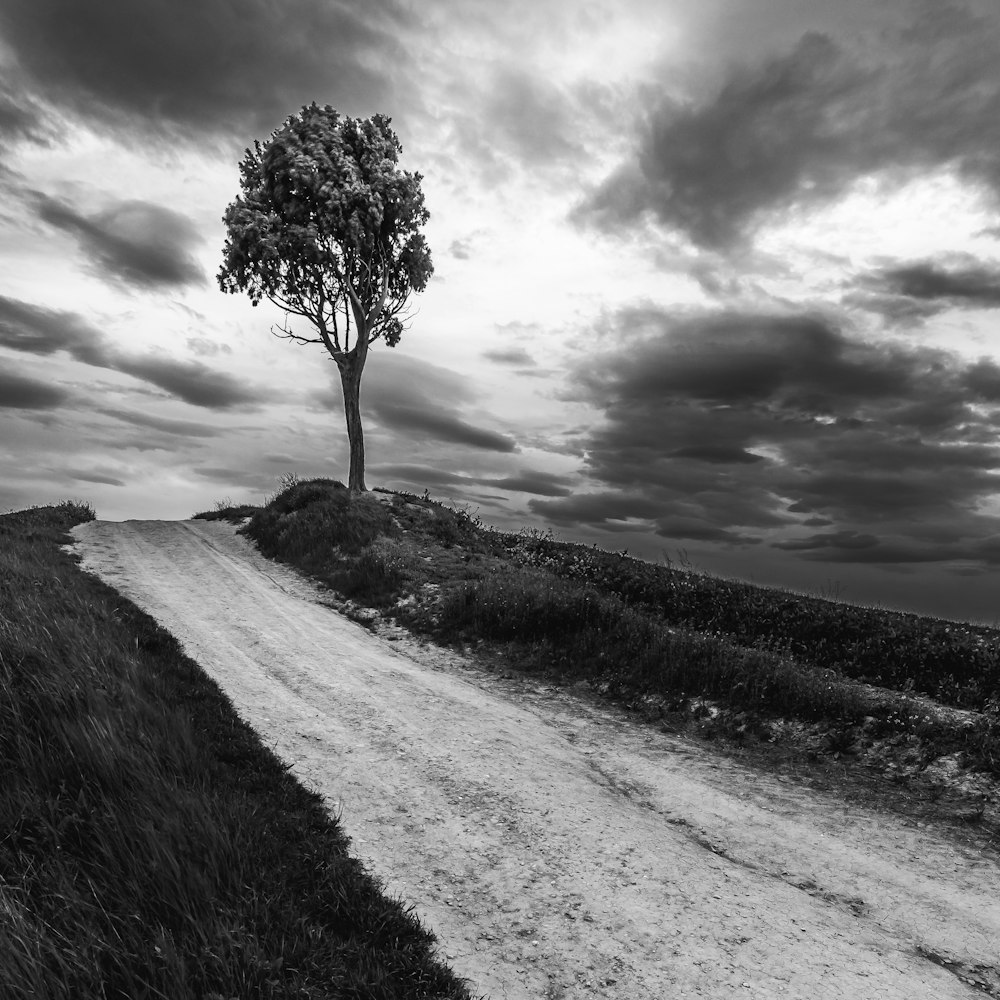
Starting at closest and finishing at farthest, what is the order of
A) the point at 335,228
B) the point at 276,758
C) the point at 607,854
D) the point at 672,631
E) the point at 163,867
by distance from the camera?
the point at 163,867 → the point at 607,854 → the point at 276,758 → the point at 672,631 → the point at 335,228

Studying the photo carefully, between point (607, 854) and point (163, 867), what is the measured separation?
3.83 metres

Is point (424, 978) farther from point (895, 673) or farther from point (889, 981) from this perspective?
point (895, 673)

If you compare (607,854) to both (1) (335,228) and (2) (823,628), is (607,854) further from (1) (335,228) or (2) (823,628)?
(1) (335,228)

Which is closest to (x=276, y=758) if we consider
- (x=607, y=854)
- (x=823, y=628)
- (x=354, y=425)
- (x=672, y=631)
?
(x=607, y=854)

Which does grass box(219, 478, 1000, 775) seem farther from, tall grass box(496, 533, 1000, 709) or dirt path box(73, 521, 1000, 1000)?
dirt path box(73, 521, 1000, 1000)

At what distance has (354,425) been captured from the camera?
30.6 metres

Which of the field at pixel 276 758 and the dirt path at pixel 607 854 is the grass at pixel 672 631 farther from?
the dirt path at pixel 607 854

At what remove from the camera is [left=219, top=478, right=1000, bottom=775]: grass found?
10.3 meters

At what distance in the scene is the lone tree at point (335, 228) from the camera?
29016mm

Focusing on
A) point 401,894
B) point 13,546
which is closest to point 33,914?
point 401,894

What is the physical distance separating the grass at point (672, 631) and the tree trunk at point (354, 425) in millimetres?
6453

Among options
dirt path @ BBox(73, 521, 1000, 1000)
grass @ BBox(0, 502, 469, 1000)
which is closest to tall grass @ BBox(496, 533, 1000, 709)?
dirt path @ BBox(73, 521, 1000, 1000)

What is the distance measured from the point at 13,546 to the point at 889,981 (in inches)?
774

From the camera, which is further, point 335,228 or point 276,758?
point 335,228
